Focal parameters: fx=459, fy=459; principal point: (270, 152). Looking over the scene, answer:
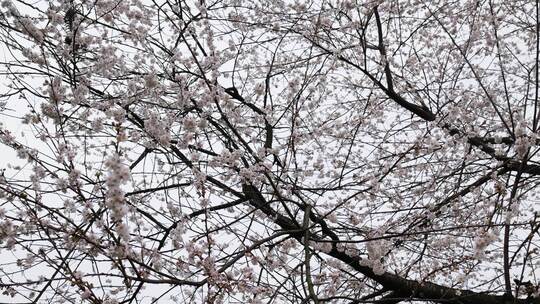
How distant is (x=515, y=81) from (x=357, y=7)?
2.97 meters

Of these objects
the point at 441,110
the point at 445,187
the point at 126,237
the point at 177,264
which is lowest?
the point at 126,237

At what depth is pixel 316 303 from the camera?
2535 millimetres

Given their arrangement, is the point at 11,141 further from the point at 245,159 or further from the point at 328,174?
the point at 328,174

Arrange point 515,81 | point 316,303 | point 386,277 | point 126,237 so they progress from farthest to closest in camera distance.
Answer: point 515,81 → point 386,277 → point 316,303 → point 126,237

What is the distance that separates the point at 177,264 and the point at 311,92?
8.24 ft

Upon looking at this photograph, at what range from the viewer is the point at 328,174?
18.3 feet

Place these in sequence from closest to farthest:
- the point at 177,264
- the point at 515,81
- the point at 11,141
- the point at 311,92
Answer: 1. the point at 177,264
2. the point at 11,141
3. the point at 311,92
4. the point at 515,81

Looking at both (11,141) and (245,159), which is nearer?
(11,141)

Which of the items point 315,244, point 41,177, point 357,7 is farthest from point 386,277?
point 41,177

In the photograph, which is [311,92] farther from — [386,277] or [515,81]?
[515,81]

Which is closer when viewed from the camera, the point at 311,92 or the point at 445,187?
the point at 311,92

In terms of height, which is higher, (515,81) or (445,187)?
(515,81)

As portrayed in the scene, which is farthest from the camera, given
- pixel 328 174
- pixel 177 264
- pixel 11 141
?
pixel 328 174

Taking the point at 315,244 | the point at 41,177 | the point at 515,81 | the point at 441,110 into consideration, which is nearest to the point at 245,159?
the point at 315,244
